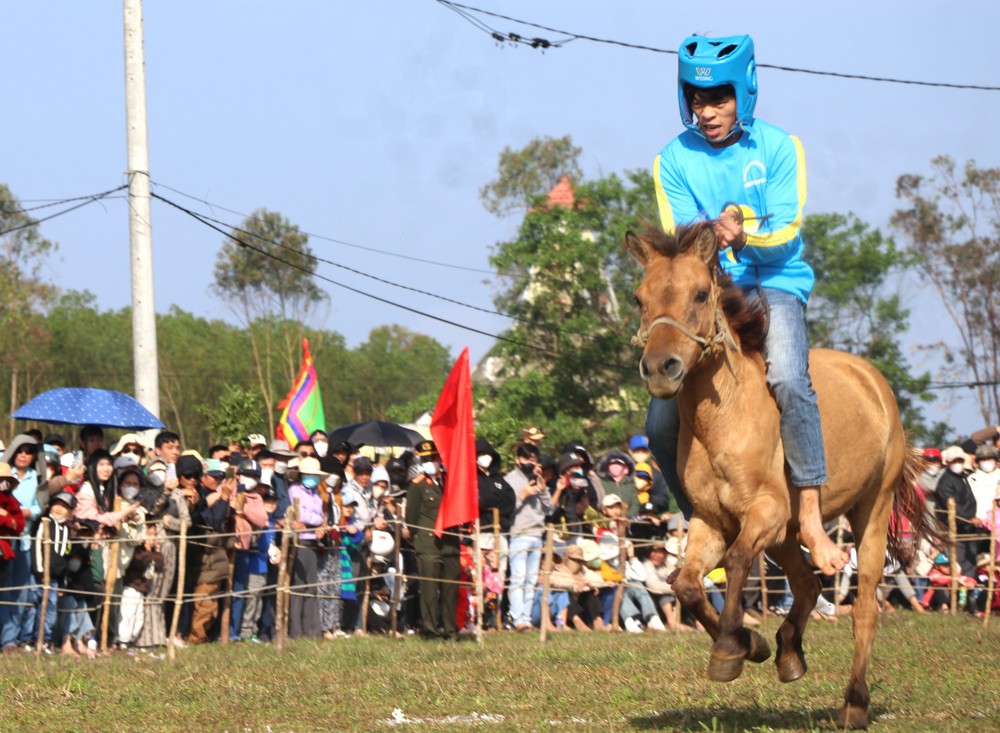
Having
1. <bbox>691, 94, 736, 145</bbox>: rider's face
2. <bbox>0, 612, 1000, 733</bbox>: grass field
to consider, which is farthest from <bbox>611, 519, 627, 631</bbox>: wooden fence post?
<bbox>691, 94, 736, 145</bbox>: rider's face

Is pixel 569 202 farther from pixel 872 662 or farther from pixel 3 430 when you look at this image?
pixel 872 662

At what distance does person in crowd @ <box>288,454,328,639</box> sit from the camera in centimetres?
1430

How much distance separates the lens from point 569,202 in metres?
45.5

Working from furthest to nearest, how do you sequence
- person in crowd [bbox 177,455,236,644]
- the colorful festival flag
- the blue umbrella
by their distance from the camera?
the colorful festival flag < the blue umbrella < person in crowd [bbox 177,455,236,644]

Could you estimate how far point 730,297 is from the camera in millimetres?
7008

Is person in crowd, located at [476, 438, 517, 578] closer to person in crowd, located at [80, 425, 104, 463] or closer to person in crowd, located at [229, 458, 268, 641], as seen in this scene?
person in crowd, located at [229, 458, 268, 641]

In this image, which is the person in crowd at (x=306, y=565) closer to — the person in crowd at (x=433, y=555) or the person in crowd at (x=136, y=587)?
the person in crowd at (x=433, y=555)

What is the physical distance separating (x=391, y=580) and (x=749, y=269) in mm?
8912

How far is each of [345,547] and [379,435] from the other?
9806 millimetres

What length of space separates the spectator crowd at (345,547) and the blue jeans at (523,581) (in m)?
0.02

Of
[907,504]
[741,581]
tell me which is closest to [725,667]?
[741,581]

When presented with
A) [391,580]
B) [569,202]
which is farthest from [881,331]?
[391,580]

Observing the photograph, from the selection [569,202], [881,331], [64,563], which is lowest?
[64,563]

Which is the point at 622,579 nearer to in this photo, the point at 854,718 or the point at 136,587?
the point at 136,587
